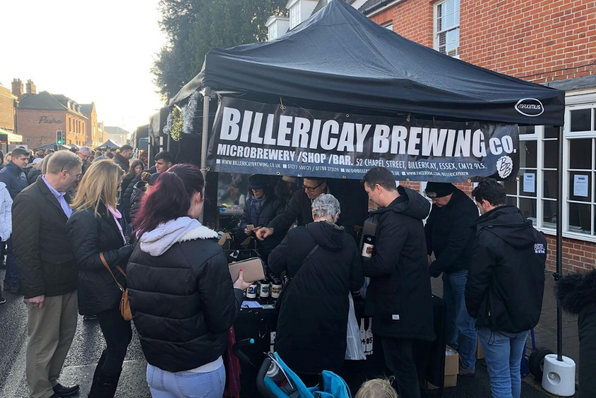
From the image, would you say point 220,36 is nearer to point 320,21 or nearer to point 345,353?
point 320,21

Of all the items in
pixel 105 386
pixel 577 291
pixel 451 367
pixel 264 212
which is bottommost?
pixel 451 367

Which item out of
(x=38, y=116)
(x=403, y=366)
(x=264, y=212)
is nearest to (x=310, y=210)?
(x=264, y=212)

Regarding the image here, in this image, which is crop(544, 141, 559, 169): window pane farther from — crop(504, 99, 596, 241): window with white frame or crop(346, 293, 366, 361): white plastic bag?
crop(346, 293, 366, 361): white plastic bag

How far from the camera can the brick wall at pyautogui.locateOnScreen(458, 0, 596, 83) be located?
23.5 feet

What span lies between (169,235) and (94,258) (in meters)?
1.21

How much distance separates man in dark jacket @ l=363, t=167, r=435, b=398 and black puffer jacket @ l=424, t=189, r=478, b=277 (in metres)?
1.00

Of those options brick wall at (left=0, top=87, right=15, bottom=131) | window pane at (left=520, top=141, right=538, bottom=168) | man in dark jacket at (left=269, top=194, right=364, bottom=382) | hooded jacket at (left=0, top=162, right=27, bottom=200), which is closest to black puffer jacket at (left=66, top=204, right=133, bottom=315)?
man in dark jacket at (left=269, top=194, right=364, bottom=382)

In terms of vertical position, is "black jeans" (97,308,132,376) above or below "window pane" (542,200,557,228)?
below

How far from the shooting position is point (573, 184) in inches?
301

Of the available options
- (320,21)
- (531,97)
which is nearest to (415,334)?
(531,97)

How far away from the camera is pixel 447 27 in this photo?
10.4m

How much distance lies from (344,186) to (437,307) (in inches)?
63.0

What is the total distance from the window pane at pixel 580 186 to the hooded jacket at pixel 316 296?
5.94 meters

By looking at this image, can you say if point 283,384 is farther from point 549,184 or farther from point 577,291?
point 549,184
